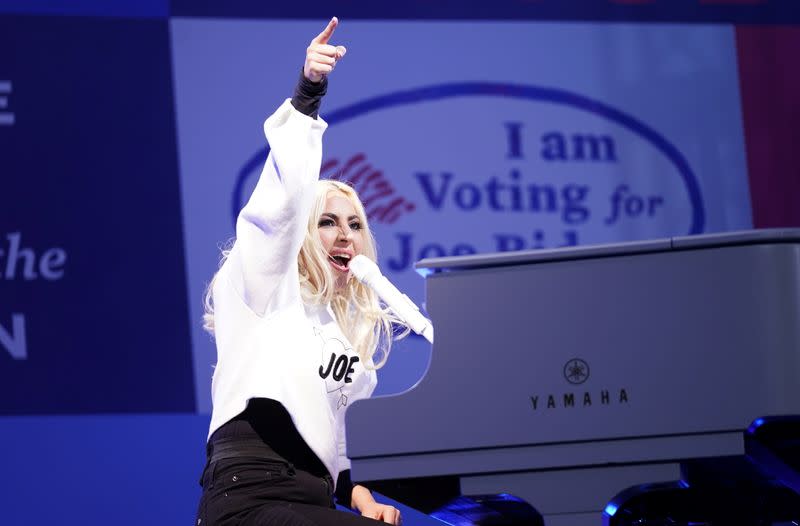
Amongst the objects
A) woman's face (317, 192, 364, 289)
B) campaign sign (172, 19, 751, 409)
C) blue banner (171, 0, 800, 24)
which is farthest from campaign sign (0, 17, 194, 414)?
woman's face (317, 192, 364, 289)

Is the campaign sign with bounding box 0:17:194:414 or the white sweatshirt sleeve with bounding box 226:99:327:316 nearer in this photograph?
the white sweatshirt sleeve with bounding box 226:99:327:316

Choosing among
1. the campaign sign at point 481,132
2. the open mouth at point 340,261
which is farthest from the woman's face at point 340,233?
the campaign sign at point 481,132

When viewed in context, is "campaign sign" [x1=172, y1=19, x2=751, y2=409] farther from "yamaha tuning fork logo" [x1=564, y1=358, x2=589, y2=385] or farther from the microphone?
"yamaha tuning fork logo" [x1=564, y1=358, x2=589, y2=385]

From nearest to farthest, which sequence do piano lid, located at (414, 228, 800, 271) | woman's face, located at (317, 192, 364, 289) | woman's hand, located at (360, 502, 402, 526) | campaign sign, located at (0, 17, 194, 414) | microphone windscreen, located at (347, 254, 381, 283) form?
piano lid, located at (414, 228, 800, 271) → microphone windscreen, located at (347, 254, 381, 283) → woman's hand, located at (360, 502, 402, 526) → woman's face, located at (317, 192, 364, 289) → campaign sign, located at (0, 17, 194, 414)

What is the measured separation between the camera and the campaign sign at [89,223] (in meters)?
3.75

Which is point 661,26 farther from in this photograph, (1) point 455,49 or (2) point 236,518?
(2) point 236,518

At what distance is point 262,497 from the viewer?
236cm

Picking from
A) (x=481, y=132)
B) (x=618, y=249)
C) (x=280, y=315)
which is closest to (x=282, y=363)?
(x=280, y=315)

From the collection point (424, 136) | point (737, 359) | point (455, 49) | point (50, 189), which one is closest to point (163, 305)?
point (50, 189)

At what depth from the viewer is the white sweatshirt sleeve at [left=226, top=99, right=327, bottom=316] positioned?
236 cm

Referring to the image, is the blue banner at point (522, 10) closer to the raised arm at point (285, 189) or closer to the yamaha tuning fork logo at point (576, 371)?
the raised arm at point (285, 189)

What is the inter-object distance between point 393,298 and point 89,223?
1.83 meters

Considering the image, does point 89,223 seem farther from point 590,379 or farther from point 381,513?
point 590,379

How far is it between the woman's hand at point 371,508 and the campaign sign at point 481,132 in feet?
4.11
